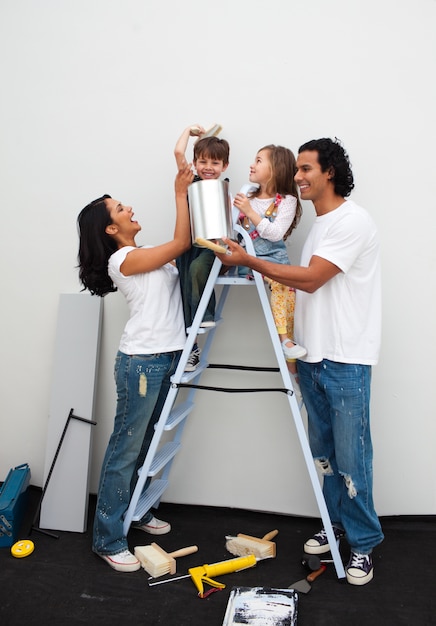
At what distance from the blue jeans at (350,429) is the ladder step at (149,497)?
0.86m

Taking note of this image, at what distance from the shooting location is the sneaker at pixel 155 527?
2.46 m

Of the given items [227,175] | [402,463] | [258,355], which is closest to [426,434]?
[402,463]

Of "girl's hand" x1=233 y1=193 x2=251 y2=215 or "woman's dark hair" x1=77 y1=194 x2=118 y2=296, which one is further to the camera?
"woman's dark hair" x1=77 y1=194 x2=118 y2=296

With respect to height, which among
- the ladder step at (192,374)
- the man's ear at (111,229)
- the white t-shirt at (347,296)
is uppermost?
the man's ear at (111,229)

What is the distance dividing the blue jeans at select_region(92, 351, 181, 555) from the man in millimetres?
606

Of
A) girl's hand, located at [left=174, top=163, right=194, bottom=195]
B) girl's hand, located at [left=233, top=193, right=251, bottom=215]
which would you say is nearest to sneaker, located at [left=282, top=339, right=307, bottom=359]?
girl's hand, located at [left=233, top=193, right=251, bottom=215]

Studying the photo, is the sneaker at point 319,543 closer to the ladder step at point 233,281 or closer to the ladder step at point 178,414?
the ladder step at point 178,414

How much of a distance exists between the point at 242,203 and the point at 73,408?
1407mm

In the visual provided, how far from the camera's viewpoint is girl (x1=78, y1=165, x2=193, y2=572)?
217 centimetres

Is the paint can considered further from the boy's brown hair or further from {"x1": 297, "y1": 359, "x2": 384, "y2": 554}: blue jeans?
{"x1": 297, "y1": 359, "x2": 384, "y2": 554}: blue jeans

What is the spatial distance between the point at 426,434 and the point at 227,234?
4.60ft

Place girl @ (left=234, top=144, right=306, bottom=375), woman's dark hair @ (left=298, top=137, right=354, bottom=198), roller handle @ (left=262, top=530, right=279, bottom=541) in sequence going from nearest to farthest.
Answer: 1. woman's dark hair @ (left=298, top=137, right=354, bottom=198)
2. girl @ (left=234, top=144, right=306, bottom=375)
3. roller handle @ (left=262, top=530, right=279, bottom=541)

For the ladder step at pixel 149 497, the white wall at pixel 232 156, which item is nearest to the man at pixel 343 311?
the white wall at pixel 232 156

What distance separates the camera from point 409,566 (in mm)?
2180
